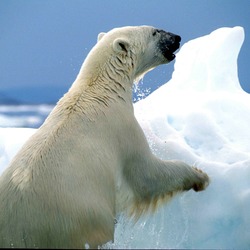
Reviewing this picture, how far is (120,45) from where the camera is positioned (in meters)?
3.64

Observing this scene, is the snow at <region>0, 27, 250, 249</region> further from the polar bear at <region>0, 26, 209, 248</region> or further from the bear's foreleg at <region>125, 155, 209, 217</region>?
the polar bear at <region>0, 26, 209, 248</region>

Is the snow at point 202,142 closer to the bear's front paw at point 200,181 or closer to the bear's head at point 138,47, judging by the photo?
the bear's front paw at point 200,181

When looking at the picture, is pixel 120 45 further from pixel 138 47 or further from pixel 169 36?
pixel 169 36

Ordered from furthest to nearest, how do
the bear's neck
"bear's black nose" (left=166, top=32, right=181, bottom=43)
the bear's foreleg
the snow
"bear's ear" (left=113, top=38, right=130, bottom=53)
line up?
the snow < "bear's black nose" (left=166, top=32, right=181, bottom=43) < "bear's ear" (left=113, top=38, right=130, bottom=53) < the bear's neck < the bear's foreleg

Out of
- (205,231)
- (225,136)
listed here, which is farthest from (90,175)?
(225,136)

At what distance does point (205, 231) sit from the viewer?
4289mm

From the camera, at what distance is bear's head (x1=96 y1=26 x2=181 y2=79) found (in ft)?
12.0

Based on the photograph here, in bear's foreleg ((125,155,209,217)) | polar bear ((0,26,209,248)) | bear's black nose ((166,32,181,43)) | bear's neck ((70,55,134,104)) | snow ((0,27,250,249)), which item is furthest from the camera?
snow ((0,27,250,249))

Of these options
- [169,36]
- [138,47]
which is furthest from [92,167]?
[169,36]

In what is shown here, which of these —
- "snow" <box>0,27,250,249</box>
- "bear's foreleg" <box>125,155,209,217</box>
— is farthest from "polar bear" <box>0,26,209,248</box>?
"snow" <box>0,27,250,249</box>

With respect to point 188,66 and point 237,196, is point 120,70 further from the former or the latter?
point 188,66

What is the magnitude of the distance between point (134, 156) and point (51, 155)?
598 millimetres

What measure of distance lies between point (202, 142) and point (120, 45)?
1.41m

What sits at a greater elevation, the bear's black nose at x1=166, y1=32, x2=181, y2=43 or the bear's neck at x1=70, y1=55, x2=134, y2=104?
the bear's black nose at x1=166, y1=32, x2=181, y2=43
